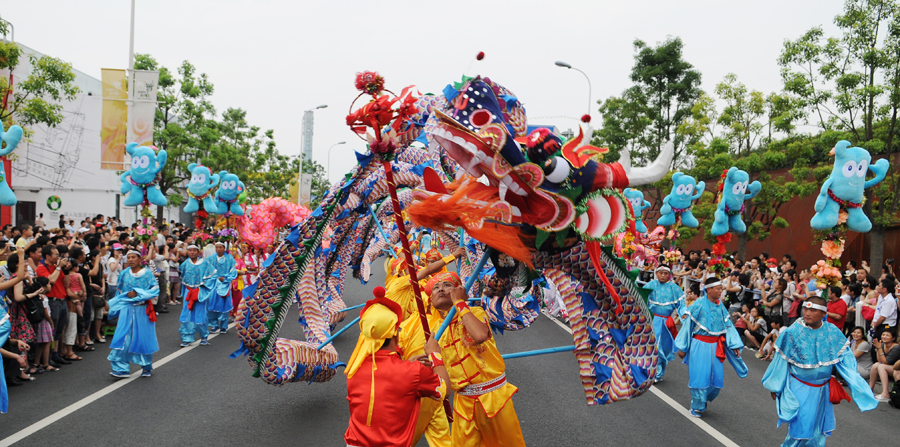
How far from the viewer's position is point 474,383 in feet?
13.6

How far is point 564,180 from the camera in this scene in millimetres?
3219

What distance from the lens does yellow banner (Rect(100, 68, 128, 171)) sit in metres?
13.6

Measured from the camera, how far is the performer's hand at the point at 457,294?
3.97 m

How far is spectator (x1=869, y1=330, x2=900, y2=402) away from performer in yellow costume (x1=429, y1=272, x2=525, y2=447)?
611cm

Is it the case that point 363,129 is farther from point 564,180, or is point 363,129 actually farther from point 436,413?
point 436,413

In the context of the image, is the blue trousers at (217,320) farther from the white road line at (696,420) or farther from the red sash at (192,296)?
the white road line at (696,420)

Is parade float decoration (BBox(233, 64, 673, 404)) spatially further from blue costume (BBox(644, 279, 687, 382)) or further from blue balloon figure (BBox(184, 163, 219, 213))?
blue balloon figure (BBox(184, 163, 219, 213))

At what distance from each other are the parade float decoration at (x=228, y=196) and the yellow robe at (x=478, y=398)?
8.91m

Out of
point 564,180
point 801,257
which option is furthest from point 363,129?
point 801,257

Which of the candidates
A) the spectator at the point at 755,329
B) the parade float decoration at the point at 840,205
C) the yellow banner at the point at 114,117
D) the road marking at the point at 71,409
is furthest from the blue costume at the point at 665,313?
the yellow banner at the point at 114,117

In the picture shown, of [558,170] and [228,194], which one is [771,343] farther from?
[228,194]

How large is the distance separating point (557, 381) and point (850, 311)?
16.4 feet

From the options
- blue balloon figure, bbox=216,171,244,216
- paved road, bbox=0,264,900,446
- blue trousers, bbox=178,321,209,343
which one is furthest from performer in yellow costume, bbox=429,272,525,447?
blue balloon figure, bbox=216,171,244,216

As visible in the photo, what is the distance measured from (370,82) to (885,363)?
7.86m
